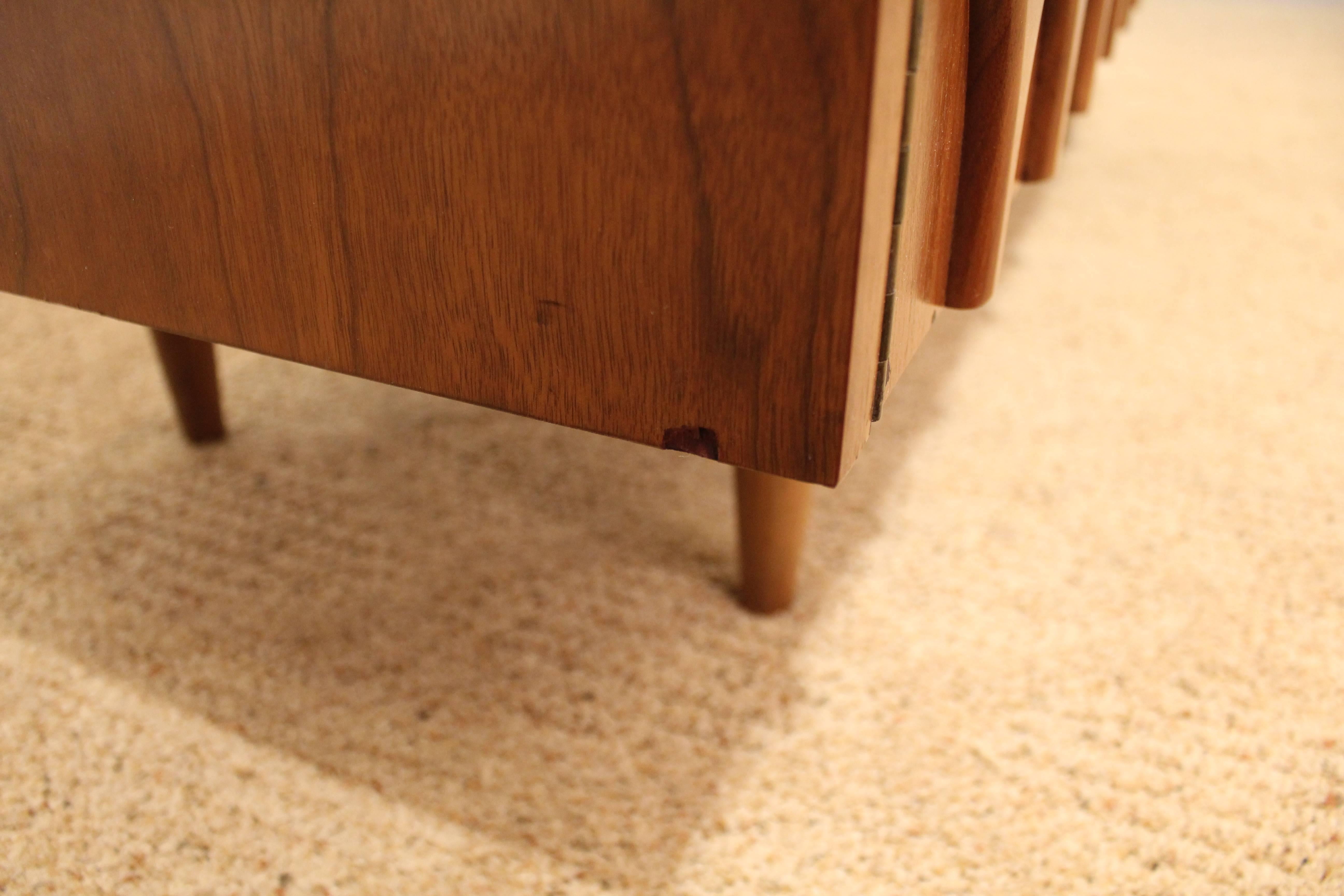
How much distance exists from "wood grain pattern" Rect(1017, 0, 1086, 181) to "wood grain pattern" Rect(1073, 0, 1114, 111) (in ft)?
0.11

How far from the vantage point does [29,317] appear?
1.02 m


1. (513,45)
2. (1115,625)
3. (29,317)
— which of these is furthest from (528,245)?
(29,317)

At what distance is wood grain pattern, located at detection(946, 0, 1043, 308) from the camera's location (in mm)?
379

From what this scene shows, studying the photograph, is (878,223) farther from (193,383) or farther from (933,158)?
(193,383)

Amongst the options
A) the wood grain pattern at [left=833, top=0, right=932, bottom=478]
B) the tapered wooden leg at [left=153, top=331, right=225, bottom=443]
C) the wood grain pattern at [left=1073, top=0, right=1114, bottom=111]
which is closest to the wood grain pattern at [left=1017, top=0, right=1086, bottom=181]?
the wood grain pattern at [left=1073, top=0, right=1114, bottom=111]

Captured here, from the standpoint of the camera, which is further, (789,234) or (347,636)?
(347,636)

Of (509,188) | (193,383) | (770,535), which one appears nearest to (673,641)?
(770,535)

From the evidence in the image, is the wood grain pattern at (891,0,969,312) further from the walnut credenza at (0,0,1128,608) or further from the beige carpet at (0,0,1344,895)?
the beige carpet at (0,0,1344,895)

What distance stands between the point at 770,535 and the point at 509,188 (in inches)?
12.1

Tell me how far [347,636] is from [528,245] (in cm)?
35

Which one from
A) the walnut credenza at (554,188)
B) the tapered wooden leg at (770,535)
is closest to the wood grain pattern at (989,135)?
the walnut credenza at (554,188)

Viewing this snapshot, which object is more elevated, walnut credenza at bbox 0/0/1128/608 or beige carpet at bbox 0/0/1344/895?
walnut credenza at bbox 0/0/1128/608

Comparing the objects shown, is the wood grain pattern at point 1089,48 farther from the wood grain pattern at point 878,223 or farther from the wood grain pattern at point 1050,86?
the wood grain pattern at point 878,223

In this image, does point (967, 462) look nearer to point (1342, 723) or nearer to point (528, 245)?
point (1342, 723)
